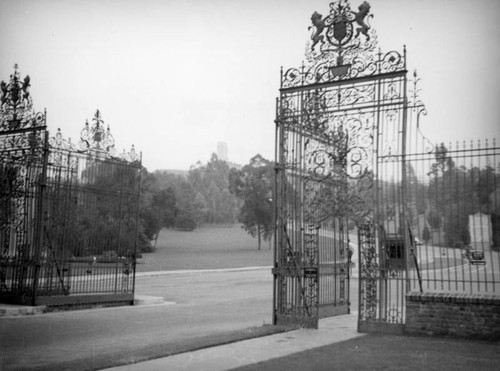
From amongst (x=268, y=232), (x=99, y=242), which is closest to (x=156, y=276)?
(x=99, y=242)

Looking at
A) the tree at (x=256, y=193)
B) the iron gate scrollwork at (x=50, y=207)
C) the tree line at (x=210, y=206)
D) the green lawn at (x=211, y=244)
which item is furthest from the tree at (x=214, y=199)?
the iron gate scrollwork at (x=50, y=207)

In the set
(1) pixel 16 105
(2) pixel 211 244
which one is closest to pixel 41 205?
(1) pixel 16 105

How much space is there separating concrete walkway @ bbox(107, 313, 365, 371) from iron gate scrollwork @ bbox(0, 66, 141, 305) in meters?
6.84

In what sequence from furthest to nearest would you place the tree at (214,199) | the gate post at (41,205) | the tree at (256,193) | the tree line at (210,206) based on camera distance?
the tree at (214,199)
the tree at (256,193)
the tree line at (210,206)
the gate post at (41,205)

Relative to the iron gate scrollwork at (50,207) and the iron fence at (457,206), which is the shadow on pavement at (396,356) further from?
the iron gate scrollwork at (50,207)

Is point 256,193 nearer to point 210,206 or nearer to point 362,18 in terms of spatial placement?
point 210,206

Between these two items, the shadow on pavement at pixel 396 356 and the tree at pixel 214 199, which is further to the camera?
the tree at pixel 214 199

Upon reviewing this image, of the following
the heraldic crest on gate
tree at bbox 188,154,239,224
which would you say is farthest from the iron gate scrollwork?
tree at bbox 188,154,239,224

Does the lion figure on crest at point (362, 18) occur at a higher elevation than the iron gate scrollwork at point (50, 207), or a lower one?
higher

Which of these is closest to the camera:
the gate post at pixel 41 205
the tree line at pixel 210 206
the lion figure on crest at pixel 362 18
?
the lion figure on crest at pixel 362 18

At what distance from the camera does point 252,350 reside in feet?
29.2

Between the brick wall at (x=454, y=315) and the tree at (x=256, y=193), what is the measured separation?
169ft

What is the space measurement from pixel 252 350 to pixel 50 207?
26.9 feet

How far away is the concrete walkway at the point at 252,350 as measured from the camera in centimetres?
761
